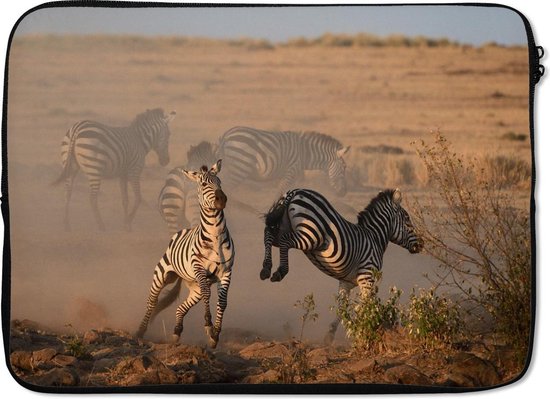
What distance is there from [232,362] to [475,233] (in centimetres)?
134

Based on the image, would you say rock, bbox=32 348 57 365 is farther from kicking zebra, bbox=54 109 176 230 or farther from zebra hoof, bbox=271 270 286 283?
zebra hoof, bbox=271 270 286 283

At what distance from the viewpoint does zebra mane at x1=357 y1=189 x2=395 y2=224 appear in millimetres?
7027

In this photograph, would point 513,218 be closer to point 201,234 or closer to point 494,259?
point 494,259

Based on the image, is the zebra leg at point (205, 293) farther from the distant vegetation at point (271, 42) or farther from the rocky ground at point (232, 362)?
the distant vegetation at point (271, 42)

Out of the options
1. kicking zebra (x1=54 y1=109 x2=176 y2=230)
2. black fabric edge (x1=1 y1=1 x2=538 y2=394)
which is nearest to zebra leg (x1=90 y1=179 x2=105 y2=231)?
kicking zebra (x1=54 y1=109 x2=176 y2=230)

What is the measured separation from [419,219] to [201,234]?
1.07 m

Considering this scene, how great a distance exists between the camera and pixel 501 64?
7.03 meters

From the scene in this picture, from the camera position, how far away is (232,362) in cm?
695

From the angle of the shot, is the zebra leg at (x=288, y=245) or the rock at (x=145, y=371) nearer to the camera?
the rock at (x=145, y=371)

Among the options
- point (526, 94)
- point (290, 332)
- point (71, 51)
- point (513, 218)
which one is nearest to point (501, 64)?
point (526, 94)

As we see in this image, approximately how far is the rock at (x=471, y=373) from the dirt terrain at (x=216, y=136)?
0.15ft

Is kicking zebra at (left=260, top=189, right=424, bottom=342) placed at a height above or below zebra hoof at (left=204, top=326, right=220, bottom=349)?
above

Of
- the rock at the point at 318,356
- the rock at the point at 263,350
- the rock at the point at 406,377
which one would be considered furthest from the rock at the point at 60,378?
the rock at the point at 406,377

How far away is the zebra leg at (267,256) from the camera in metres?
6.98
